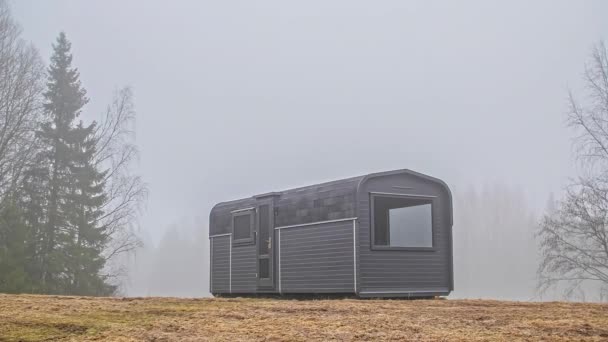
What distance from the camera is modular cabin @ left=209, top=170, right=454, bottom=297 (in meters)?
12.4

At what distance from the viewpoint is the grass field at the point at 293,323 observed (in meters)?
5.74

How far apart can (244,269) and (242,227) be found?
980mm

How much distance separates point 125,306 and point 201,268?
4413cm

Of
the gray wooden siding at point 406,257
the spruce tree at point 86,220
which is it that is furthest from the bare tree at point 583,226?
the spruce tree at point 86,220

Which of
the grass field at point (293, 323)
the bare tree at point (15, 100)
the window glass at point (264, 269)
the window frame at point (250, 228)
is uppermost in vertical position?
the bare tree at point (15, 100)

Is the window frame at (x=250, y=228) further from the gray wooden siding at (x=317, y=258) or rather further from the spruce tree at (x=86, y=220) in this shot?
the spruce tree at (x=86, y=220)

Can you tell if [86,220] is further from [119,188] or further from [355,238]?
[355,238]

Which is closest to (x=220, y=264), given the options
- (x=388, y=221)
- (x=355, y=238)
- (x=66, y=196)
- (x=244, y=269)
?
(x=244, y=269)

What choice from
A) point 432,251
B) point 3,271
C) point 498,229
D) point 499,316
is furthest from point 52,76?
point 498,229

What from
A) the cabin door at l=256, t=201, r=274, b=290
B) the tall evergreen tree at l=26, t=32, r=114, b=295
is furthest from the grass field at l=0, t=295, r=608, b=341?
the tall evergreen tree at l=26, t=32, r=114, b=295

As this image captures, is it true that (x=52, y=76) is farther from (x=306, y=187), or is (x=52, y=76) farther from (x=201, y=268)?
(x=201, y=268)

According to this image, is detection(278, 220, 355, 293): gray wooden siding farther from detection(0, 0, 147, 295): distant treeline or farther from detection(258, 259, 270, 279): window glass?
detection(0, 0, 147, 295): distant treeline

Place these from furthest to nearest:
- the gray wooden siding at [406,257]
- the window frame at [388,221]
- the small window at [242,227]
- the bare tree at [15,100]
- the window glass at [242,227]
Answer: the bare tree at [15,100], the window glass at [242,227], the small window at [242,227], the window frame at [388,221], the gray wooden siding at [406,257]

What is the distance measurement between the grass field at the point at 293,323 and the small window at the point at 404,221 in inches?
189
